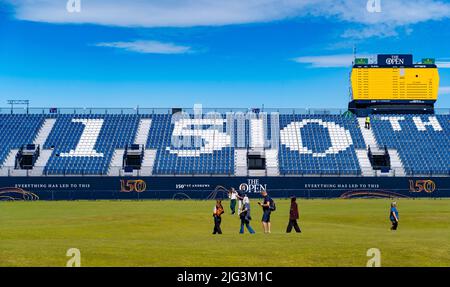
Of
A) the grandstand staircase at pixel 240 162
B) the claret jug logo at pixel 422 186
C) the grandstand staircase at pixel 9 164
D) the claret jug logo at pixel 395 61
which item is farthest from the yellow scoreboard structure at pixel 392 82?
the grandstand staircase at pixel 9 164

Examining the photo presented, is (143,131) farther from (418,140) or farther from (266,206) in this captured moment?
(266,206)

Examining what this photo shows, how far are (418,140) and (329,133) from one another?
37.2ft

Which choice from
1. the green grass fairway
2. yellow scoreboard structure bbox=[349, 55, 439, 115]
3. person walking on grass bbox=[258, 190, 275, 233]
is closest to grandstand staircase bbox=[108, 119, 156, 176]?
yellow scoreboard structure bbox=[349, 55, 439, 115]

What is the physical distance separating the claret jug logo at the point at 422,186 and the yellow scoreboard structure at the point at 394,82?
18985 millimetres

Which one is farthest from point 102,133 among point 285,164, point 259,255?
point 259,255

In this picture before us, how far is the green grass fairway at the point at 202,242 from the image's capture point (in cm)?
2127

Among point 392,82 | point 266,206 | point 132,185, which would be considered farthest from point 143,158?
point 266,206

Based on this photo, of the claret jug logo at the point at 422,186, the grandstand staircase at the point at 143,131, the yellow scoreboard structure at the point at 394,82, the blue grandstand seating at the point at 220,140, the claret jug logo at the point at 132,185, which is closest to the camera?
the claret jug logo at the point at 132,185

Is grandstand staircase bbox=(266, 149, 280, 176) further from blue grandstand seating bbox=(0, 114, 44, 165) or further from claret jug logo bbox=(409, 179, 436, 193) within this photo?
blue grandstand seating bbox=(0, 114, 44, 165)

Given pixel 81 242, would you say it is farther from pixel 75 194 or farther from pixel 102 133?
pixel 102 133

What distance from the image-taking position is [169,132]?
288 ft

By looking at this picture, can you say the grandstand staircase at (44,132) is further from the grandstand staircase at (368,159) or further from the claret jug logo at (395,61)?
the claret jug logo at (395,61)

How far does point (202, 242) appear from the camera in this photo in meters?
26.9
